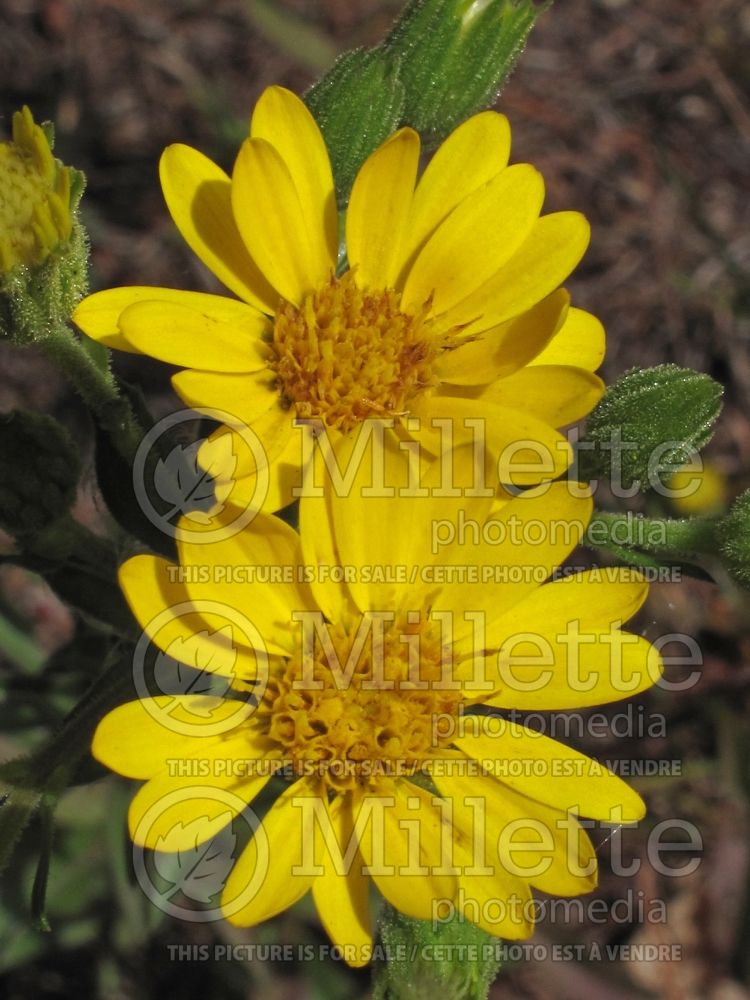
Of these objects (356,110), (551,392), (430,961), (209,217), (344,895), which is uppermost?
(356,110)

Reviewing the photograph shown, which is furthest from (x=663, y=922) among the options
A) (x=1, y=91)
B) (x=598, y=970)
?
(x=1, y=91)

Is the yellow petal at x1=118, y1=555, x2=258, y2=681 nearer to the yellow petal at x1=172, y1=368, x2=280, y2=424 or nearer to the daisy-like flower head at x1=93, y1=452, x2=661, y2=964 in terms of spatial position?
the daisy-like flower head at x1=93, y1=452, x2=661, y2=964

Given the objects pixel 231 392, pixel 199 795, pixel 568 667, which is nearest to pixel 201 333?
pixel 231 392

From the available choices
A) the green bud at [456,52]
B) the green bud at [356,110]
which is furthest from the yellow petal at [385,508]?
the green bud at [456,52]

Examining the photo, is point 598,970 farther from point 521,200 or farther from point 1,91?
point 1,91

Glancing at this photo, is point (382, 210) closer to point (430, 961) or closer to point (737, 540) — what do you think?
point (737, 540)
